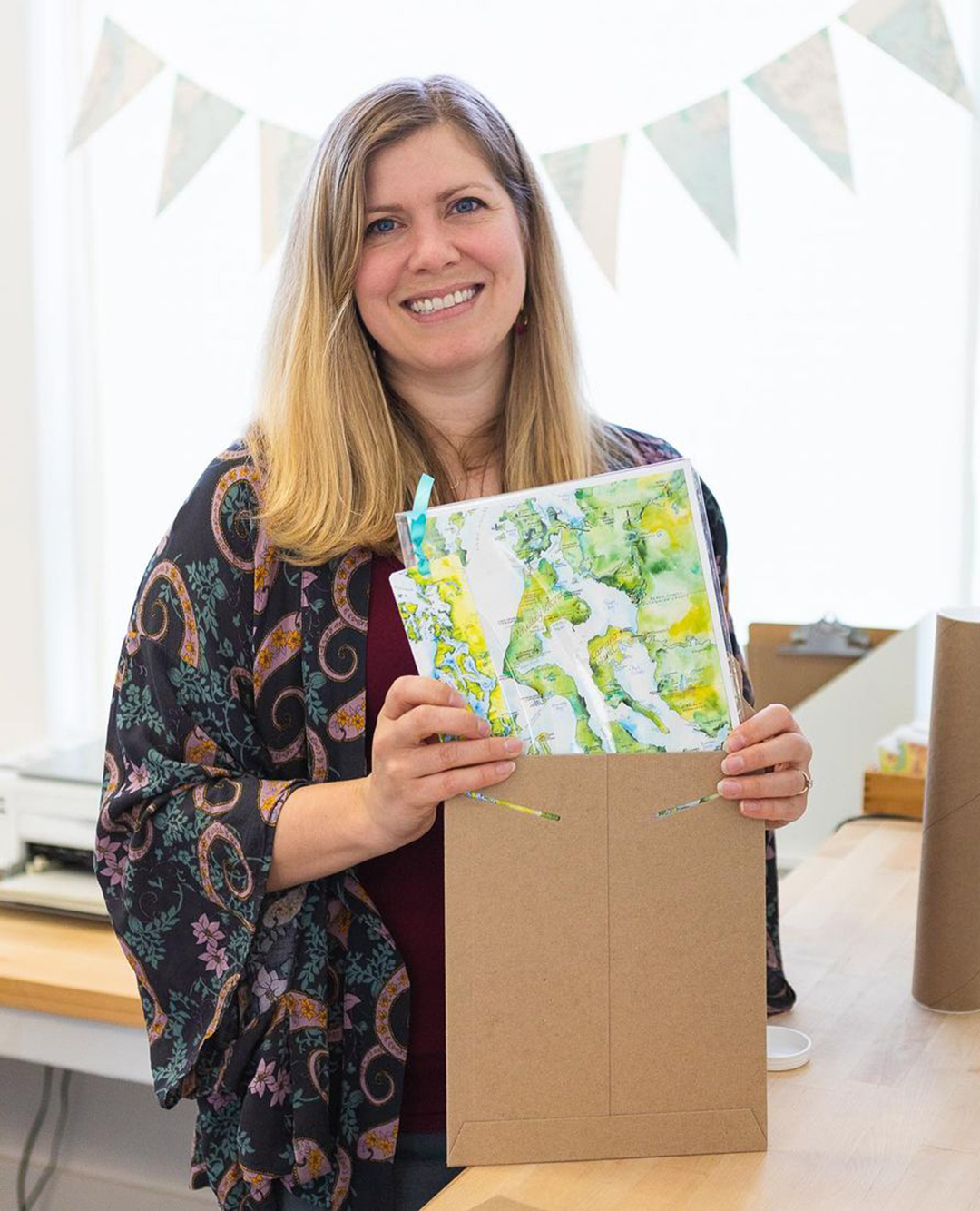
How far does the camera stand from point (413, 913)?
1113 mm

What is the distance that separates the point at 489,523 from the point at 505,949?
0.28 m

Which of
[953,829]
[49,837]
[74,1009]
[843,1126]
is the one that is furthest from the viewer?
[49,837]

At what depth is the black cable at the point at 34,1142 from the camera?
7.84ft

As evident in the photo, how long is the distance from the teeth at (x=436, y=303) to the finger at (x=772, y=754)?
0.45 m

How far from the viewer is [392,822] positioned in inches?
38.5

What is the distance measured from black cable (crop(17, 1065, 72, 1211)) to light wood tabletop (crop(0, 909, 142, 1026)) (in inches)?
21.0

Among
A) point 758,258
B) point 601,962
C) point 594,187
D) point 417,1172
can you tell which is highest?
point 594,187

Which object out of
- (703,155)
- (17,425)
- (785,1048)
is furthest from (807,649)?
(17,425)

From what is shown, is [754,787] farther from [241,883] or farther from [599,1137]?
[241,883]

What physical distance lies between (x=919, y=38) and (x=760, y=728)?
1.45m

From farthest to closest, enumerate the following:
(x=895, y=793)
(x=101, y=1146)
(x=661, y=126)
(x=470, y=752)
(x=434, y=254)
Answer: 1. (x=101, y=1146)
2. (x=661, y=126)
3. (x=895, y=793)
4. (x=434, y=254)
5. (x=470, y=752)

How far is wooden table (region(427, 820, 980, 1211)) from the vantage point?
2.95 feet

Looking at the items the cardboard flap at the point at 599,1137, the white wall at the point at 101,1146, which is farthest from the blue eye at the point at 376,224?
the white wall at the point at 101,1146

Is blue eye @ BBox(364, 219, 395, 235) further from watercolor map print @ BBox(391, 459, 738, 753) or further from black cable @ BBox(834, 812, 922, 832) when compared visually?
black cable @ BBox(834, 812, 922, 832)
